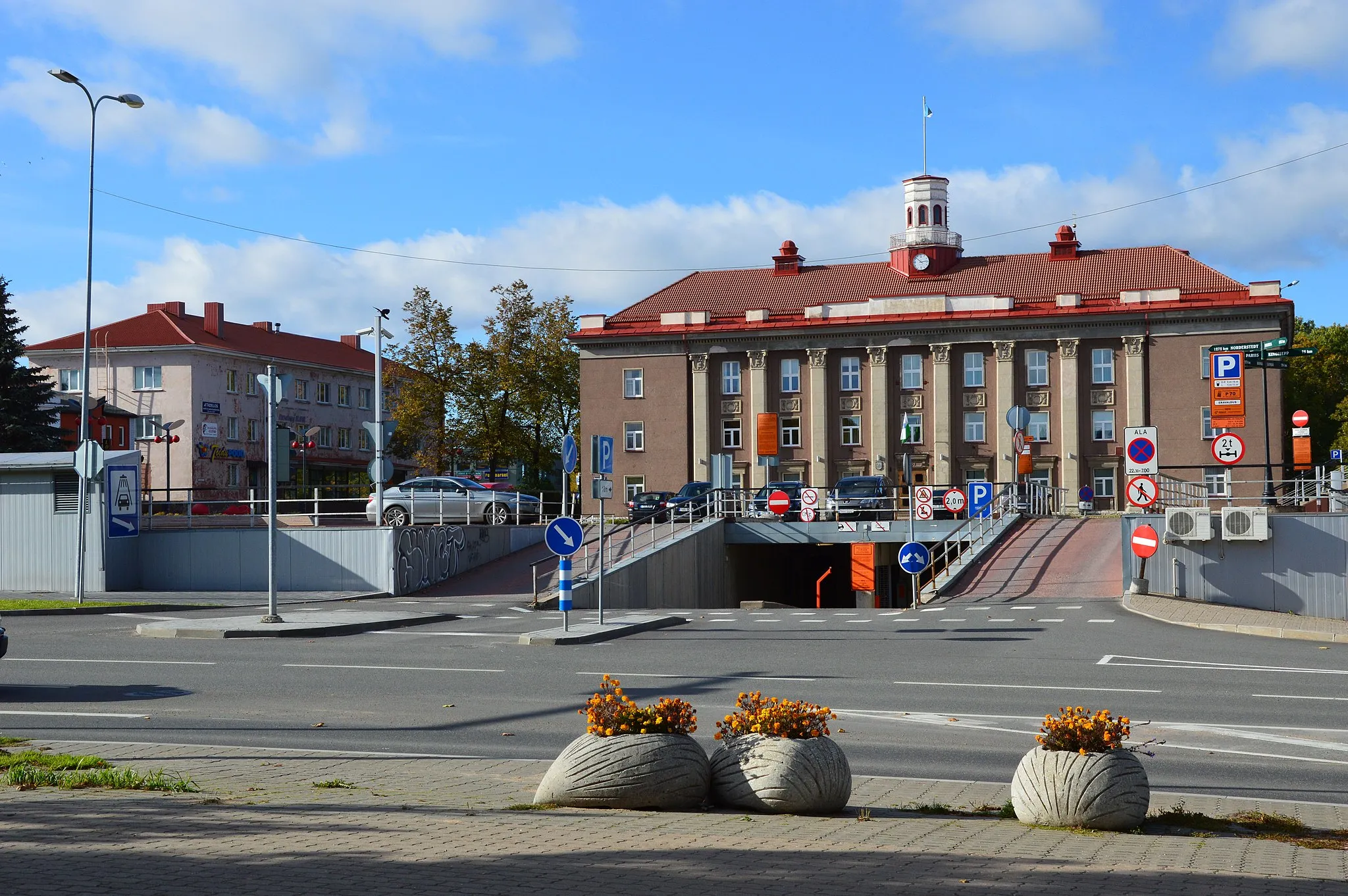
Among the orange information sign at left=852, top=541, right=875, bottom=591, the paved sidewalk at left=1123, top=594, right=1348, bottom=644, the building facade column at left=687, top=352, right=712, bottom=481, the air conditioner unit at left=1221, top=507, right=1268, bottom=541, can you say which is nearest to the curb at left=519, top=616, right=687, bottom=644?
the paved sidewalk at left=1123, top=594, right=1348, bottom=644

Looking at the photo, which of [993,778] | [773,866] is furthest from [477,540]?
[773,866]

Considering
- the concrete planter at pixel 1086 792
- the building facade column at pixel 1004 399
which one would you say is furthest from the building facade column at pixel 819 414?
the concrete planter at pixel 1086 792

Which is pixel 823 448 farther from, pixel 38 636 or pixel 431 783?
pixel 431 783

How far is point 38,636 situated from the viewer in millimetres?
21906

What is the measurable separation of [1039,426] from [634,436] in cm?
2074

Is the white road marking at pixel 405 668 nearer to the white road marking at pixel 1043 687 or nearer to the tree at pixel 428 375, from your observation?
the white road marking at pixel 1043 687

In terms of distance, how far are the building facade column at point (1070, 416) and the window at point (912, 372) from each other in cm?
687

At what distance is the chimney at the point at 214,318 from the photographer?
3625 inches

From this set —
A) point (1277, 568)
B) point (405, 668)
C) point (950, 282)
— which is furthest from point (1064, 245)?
point (405, 668)

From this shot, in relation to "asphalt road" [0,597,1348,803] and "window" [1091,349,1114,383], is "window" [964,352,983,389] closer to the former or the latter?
"window" [1091,349,1114,383]

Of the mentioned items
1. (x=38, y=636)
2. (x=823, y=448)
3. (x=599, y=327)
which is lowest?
(x=38, y=636)

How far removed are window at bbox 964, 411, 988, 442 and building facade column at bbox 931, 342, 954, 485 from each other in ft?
3.32

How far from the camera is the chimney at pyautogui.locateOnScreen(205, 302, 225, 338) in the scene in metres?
92.1

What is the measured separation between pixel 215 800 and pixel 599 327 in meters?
66.6
